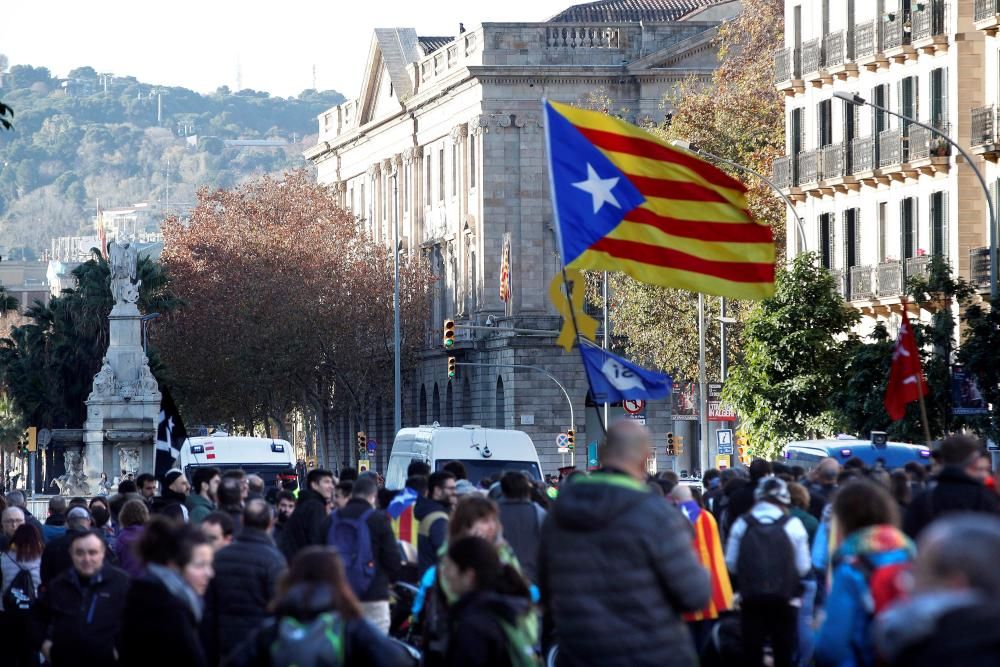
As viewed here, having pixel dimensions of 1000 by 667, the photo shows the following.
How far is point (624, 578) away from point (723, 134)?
183ft

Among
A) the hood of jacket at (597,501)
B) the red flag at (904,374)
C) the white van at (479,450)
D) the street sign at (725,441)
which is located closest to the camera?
the hood of jacket at (597,501)

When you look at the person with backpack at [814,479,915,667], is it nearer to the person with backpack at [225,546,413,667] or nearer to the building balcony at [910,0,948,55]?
the person with backpack at [225,546,413,667]

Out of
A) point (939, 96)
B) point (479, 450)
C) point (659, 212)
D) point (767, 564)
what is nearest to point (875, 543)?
point (767, 564)

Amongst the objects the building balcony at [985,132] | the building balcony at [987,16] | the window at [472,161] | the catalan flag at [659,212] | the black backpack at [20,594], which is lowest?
the black backpack at [20,594]

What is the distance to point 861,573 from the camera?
947 centimetres

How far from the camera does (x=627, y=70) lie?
275 feet

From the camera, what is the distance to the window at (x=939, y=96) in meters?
46.6

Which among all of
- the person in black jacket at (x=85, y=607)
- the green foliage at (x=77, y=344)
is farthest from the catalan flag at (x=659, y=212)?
the green foliage at (x=77, y=344)

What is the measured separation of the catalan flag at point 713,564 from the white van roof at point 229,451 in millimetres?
21856

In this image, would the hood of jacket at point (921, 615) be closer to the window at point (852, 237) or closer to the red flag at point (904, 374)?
the red flag at point (904, 374)

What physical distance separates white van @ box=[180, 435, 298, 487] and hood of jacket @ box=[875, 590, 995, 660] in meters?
30.0

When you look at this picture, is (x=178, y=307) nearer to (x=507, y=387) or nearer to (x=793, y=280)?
(x=507, y=387)

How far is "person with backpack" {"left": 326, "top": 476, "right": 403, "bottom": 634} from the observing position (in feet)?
49.7

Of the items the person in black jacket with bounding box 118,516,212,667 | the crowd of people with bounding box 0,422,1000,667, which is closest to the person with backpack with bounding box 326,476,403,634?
the crowd of people with bounding box 0,422,1000,667
